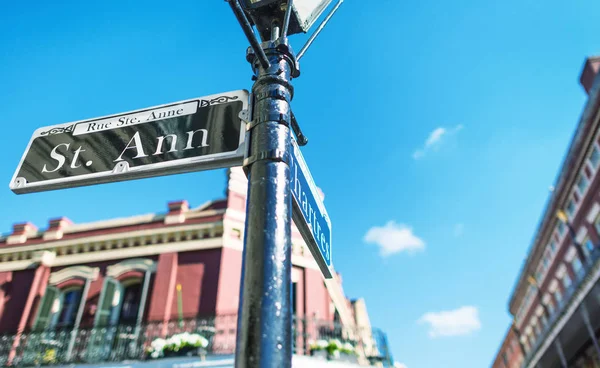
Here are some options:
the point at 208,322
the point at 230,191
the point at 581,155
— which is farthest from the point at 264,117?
the point at 581,155

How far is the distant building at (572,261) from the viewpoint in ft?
49.3

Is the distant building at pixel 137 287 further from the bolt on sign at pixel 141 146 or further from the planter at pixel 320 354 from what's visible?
the bolt on sign at pixel 141 146

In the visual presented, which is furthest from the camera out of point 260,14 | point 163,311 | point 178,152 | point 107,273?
point 107,273

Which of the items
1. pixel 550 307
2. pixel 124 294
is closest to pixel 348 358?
pixel 124 294

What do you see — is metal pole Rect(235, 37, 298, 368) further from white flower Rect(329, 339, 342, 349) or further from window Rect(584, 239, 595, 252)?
window Rect(584, 239, 595, 252)

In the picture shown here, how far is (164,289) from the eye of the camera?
12859mm

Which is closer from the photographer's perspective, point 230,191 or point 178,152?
point 178,152

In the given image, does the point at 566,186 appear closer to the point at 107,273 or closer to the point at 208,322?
the point at 208,322

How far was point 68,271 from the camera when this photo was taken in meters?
14.3

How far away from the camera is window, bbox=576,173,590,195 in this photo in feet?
62.1

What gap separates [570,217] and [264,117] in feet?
77.4

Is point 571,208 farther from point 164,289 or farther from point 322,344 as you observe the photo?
point 164,289

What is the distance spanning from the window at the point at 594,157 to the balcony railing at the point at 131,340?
42.3 feet

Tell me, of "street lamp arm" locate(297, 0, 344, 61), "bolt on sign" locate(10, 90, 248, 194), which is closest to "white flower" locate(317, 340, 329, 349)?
"street lamp arm" locate(297, 0, 344, 61)
